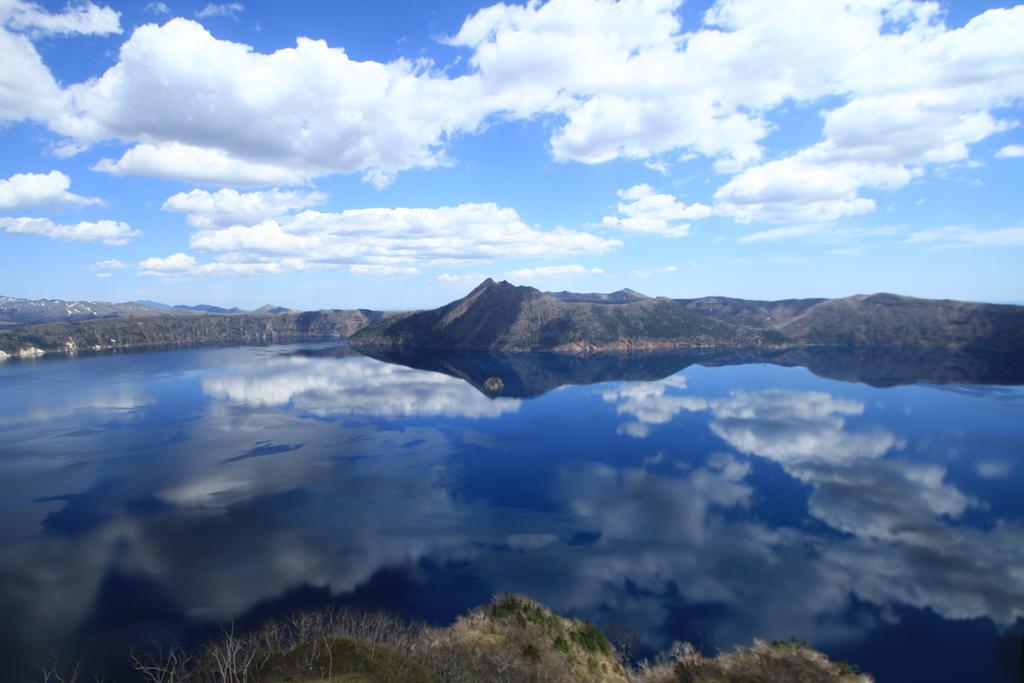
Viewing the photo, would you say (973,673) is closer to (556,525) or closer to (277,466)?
(556,525)

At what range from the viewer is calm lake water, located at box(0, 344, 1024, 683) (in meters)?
52.3

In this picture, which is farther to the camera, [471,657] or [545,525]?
[545,525]

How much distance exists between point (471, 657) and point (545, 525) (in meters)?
34.3

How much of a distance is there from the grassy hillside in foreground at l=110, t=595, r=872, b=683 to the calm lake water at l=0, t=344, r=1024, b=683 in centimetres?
432

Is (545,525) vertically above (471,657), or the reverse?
(471,657)

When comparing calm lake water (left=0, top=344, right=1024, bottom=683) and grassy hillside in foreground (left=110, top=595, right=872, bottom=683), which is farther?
calm lake water (left=0, top=344, right=1024, bottom=683)

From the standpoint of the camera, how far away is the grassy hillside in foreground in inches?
1453

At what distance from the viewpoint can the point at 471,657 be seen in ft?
134

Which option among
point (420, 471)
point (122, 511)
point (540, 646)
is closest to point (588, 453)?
point (420, 471)

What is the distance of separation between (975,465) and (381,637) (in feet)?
364

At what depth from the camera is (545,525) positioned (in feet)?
244

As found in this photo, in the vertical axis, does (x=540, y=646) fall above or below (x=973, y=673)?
above

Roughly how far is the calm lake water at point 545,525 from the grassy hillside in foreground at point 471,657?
4.32 meters

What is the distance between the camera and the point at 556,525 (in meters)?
74.2
